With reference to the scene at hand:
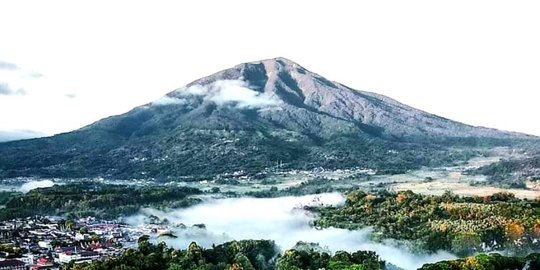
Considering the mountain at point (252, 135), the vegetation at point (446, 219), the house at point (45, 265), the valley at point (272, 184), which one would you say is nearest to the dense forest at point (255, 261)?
the valley at point (272, 184)

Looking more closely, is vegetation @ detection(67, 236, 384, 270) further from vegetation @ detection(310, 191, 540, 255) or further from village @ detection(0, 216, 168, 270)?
vegetation @ detection(310, 191, 540, 255)

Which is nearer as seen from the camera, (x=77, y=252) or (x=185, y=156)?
(x=77, y=252)

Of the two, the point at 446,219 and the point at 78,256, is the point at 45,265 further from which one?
the point at 446,219

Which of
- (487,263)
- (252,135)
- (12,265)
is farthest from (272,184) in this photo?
(487,263)

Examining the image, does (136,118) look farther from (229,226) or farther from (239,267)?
(239,267)

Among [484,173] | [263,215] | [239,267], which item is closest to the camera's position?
[239,267]

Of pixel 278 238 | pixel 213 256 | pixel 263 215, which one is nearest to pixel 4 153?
pixel 263 215
